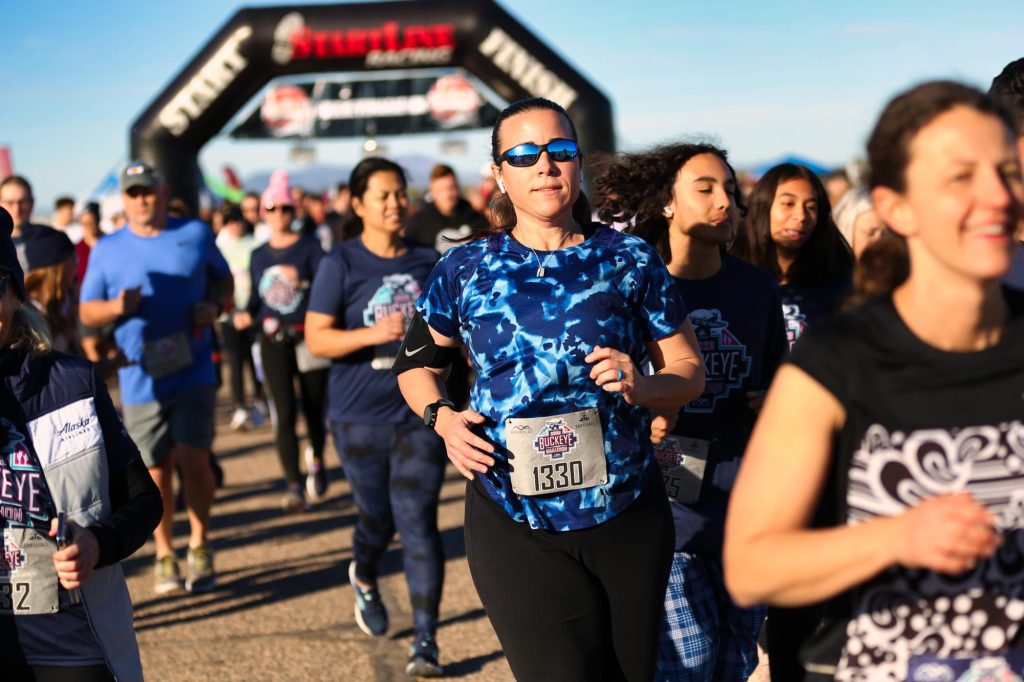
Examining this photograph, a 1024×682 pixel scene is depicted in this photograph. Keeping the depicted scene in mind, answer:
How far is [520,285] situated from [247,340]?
9.27 m

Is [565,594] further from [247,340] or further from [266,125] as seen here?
[266,125]

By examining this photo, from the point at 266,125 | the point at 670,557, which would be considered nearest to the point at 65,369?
the point at 670,557

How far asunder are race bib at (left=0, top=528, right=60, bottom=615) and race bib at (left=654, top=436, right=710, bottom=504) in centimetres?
178

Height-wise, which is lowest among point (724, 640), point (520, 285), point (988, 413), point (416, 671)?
point (416, 671)

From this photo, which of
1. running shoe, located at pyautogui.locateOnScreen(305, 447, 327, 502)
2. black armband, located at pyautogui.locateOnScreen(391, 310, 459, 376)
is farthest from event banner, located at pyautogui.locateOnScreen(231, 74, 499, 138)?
black armband, located at pyautogui.locateOnScreen(391, 310, 459, 376)

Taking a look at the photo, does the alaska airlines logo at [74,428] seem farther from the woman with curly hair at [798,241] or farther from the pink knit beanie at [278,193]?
the pink knit beanie at [278,193]

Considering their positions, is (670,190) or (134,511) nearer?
(134,511)

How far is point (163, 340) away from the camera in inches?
250

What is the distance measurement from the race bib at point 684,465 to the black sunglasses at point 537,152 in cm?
102

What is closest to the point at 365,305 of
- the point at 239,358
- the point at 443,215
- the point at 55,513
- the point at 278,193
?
the point at 55,513

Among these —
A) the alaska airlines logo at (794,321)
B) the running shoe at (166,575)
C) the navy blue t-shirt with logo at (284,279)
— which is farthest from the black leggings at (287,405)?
the alaska airlines logo at (794,321)

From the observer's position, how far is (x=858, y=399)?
1.84 meters

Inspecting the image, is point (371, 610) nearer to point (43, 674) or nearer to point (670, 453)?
point (670, 453)

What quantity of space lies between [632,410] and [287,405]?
5.53m
